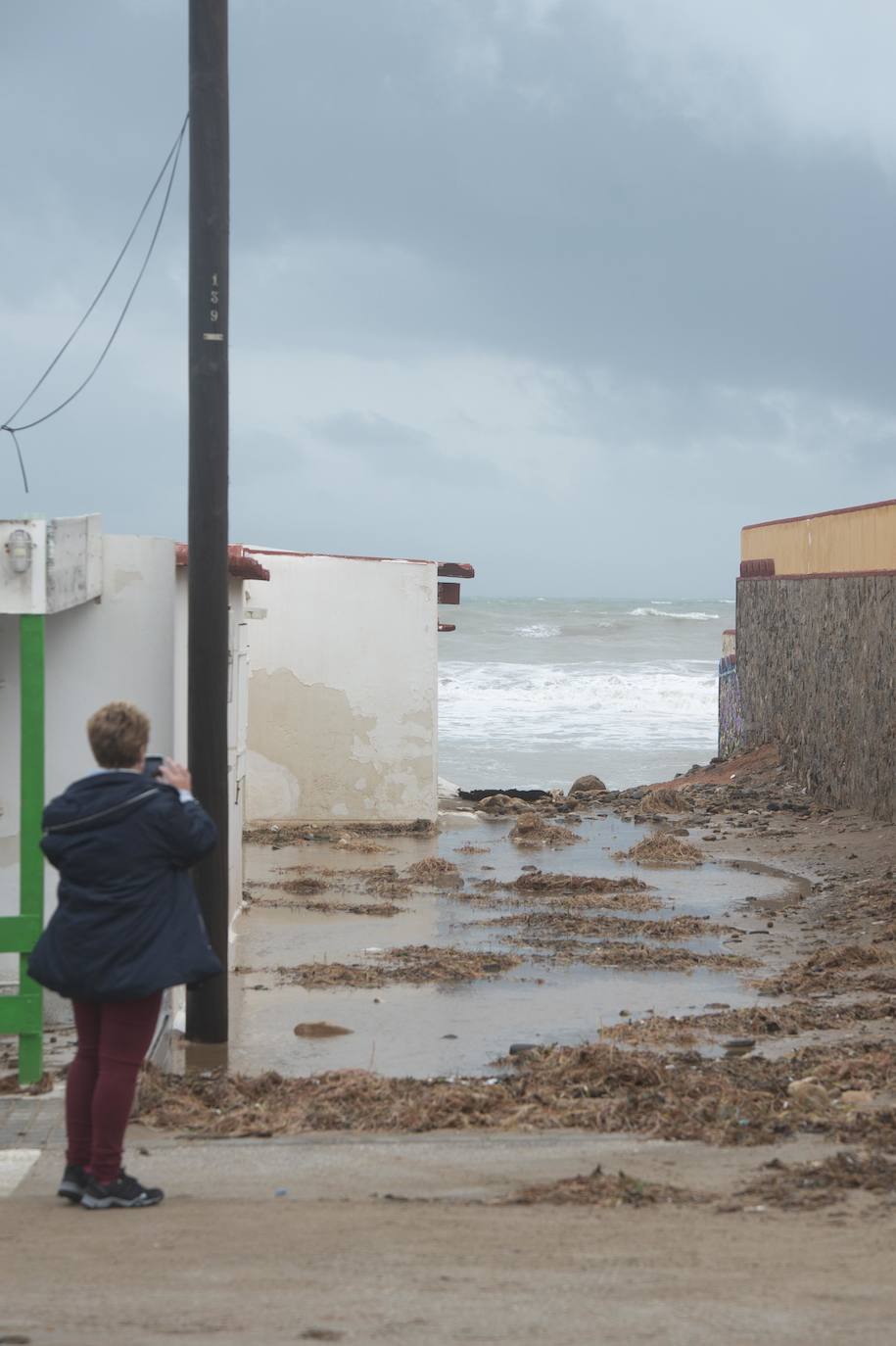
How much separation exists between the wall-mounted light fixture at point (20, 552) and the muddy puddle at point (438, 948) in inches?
98.0

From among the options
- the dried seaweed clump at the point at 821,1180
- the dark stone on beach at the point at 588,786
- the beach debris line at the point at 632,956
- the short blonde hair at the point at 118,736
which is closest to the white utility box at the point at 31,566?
the short blonde hair at the point at 118,736

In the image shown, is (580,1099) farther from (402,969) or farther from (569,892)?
(569,892)

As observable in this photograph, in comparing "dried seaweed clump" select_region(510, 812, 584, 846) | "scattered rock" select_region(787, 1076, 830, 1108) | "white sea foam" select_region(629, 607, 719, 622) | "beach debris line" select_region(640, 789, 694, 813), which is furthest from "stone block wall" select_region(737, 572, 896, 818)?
"white sea foam" select_region(629, 607, 719, 622)

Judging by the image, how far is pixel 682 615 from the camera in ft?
238

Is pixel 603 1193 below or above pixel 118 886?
below

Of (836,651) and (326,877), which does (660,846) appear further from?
(836,651)

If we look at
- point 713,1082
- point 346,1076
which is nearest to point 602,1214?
point 713,1082

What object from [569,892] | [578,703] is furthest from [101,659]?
[578,703]

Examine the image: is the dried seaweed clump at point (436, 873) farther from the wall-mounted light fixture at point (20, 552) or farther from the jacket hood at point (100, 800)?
the jacket hood at point (100, 800)

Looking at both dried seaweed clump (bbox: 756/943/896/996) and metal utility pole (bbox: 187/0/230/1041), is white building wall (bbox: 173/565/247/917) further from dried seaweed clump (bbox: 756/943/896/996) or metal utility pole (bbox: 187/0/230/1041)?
dried seaweed clump (bbox: 756/943/896/996)

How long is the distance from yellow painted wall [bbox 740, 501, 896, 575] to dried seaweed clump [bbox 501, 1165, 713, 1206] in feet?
42.5

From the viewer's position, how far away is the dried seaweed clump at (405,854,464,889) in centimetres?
1322

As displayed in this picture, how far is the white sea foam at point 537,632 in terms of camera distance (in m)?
61.5

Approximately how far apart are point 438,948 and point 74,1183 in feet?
17.1
